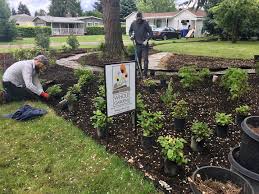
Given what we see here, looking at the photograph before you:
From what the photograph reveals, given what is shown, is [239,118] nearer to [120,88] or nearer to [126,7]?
[120,88]

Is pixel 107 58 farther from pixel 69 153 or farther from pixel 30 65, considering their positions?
pixel 69 153

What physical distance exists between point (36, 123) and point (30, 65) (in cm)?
140

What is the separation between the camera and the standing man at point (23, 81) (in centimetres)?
604

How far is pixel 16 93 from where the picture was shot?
6.54 metres

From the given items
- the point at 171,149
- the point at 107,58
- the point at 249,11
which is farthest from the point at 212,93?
the point at 249,11

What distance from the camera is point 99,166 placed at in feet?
12.5

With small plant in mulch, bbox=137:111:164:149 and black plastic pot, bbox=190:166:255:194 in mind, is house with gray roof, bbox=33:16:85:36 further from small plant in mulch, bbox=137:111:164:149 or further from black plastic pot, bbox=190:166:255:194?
black plastic pot, bbox=190:166:255:194

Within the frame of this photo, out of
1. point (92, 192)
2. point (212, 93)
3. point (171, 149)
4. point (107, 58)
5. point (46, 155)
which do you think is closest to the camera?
point (92, 192)

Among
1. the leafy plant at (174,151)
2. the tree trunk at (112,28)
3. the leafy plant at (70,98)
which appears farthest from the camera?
the tree trunk at (112,28)

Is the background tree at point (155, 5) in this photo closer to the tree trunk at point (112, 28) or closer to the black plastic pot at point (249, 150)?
the tree trunk at point (112, 28)

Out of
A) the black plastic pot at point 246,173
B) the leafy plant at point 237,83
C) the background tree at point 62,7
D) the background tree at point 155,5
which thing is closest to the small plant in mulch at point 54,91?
the leafy plant at point 237,83

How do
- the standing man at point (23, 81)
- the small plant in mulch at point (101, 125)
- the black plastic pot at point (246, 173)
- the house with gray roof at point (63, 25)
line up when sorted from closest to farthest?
the black plastic pot at point (246, 173) < the small plant in mulch at point (101, 125) < the standing man at point (23, 81) < the house with gray roof at point (63, 25)

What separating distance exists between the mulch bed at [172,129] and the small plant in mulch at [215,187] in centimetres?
49

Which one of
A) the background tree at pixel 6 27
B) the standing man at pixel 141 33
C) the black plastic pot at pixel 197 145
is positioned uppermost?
the background tree at pixel 6 27
